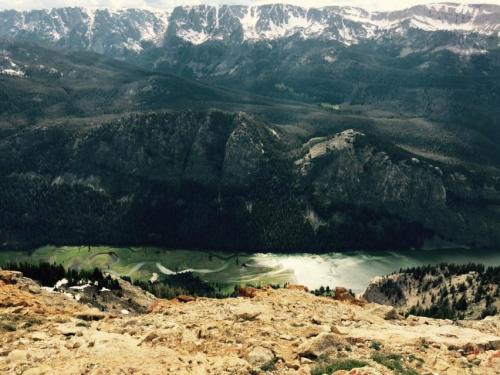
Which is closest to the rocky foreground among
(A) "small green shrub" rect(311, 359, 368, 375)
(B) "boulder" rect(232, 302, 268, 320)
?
(B) "boulder" rect(232, 302, 268, 320)

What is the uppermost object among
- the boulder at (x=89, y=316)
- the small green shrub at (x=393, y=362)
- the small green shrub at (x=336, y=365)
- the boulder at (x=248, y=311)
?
the small green shrub at (x=336, y=365)

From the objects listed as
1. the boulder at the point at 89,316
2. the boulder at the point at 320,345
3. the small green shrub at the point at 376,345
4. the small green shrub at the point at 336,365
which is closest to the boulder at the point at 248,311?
the boulder at the point at 320,345

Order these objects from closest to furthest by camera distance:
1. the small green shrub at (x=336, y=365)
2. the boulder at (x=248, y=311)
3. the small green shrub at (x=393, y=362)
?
the small green shrub at (x=336, y=365)
the small green shrub at (x=393, y=362)
the boulder at (x=248, y=311)

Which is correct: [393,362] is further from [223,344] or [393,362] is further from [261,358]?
[223,344]

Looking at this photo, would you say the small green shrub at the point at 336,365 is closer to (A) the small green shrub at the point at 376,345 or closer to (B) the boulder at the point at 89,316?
(A) the small green shrub at the point at 376,345

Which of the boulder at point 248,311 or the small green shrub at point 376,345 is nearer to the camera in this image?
the small green shrub at point 376,345

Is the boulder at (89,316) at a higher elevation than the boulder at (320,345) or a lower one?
lower

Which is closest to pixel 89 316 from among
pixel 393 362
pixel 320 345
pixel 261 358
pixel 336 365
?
pixel 261 358

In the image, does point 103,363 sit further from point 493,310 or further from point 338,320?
point 493,310

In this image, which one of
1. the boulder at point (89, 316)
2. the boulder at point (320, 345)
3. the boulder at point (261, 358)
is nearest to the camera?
the boulder at point (261, 358)
